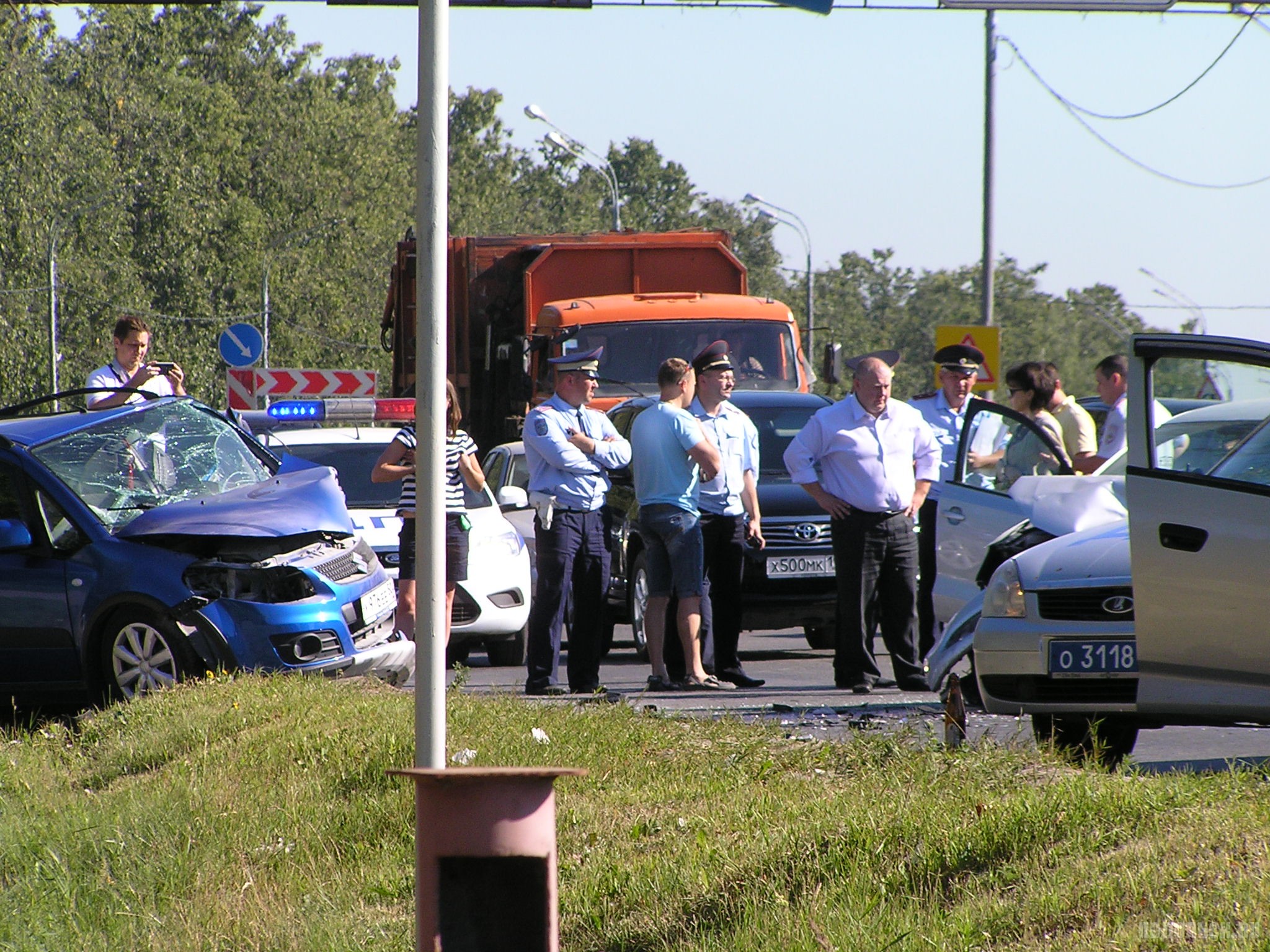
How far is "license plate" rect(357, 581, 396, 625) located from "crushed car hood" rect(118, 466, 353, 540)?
358mm

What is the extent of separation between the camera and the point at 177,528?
859 cm

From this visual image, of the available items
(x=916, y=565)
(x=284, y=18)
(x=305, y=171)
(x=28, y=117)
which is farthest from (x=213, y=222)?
(x=916, y=565)

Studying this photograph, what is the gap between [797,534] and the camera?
11977mm

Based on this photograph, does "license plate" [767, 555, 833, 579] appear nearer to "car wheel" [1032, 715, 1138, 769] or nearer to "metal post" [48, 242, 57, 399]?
"car wheel" [1032, 715, 1138, 769]

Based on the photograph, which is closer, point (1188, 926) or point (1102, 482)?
point (1188, 926)

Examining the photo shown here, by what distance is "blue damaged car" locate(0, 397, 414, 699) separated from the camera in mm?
8578

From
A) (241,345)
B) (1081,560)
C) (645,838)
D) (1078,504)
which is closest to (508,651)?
(1078,504)

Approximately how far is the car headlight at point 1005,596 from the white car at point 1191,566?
311 millimetres

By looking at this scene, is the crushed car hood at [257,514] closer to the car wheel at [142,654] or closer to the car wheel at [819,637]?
the car wheel at [142,654]

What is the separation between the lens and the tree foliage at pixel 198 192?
5141cm

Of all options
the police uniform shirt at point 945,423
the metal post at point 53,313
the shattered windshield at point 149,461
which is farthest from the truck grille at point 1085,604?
the metal post at point 53,313

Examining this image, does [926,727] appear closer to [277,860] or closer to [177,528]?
[277,860]

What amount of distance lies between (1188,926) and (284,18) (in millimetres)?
74337

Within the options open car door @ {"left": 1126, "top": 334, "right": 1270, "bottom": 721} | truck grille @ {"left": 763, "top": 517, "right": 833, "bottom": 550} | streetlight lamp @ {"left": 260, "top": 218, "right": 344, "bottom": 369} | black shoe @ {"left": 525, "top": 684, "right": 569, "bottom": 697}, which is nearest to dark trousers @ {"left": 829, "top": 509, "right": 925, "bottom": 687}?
black shoe @ {"left": 525, "top": 684, "right": 569, "bottom": 697}
